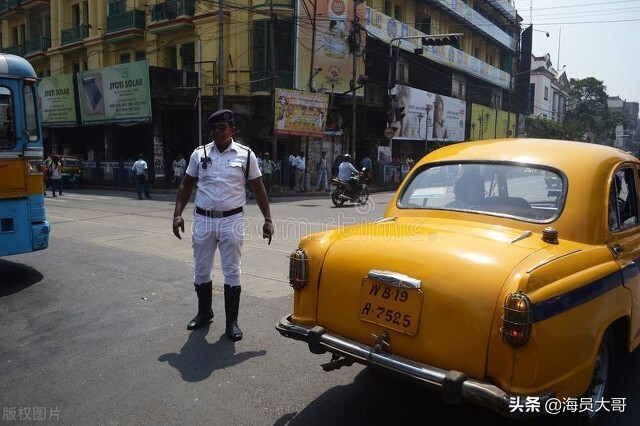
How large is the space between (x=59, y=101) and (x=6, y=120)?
82.8 feet

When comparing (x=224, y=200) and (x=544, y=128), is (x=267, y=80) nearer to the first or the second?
(x=224, y=200)

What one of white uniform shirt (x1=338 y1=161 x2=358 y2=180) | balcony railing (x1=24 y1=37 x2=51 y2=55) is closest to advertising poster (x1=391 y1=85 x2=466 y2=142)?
white uniform shirt (x1=338 y1=161 x2=358 y2=180)

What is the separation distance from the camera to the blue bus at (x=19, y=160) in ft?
19.8

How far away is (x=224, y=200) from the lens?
4305 mm

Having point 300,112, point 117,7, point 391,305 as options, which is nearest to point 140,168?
point 300,112

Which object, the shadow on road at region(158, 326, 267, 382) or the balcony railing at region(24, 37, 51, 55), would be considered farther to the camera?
the balcony railing at region(24, 37, 51, 55)

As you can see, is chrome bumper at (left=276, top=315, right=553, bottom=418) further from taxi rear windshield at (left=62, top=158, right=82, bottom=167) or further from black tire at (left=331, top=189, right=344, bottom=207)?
taxi rear windshield at (left=62, top=158, right=82, bottom=167)

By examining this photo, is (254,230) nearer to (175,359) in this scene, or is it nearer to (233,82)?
(175,359)

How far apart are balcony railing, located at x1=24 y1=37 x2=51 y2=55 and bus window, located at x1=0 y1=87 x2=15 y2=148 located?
32.2m

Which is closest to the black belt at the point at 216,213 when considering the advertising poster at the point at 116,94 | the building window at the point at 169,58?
the advertising poster at the point at 116,94

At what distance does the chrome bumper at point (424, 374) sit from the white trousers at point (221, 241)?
133 cm

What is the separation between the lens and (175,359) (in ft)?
13.0

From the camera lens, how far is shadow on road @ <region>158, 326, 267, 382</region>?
3.75 metres

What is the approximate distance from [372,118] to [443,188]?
25.2 metres
